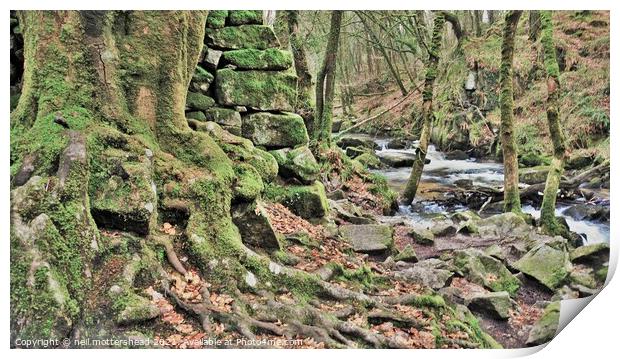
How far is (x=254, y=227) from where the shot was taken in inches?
181

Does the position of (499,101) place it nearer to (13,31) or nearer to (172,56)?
(172,56)

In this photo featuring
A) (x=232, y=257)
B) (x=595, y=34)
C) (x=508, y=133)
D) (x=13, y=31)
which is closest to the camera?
(x=232, y=257)

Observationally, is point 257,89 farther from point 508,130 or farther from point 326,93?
point 508,130

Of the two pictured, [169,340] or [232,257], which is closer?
[169,340]

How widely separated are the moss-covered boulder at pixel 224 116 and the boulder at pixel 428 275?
252 centimetres

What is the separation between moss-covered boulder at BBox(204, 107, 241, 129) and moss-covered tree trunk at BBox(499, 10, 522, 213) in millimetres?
3356

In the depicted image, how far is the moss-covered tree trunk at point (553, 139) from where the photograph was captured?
5500mm

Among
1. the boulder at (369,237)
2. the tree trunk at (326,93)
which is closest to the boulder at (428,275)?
the boulder at (369,237)

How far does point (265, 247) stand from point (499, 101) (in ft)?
12.7

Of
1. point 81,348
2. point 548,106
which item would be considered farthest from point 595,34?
point 81,348

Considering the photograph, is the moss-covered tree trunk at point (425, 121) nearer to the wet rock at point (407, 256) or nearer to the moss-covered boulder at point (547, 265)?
the wet rock at point (407, 256)

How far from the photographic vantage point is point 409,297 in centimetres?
449

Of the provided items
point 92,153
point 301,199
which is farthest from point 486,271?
point 92,153

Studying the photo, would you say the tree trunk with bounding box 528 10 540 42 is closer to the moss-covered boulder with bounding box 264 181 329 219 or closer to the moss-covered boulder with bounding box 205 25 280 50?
the moss-covered boulder with bounding box 205 25 280 50
